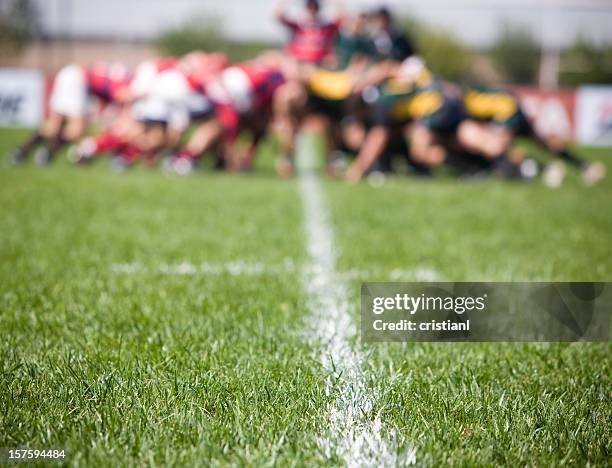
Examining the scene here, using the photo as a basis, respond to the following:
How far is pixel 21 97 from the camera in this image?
18828 mm

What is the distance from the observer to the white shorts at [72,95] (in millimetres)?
9117

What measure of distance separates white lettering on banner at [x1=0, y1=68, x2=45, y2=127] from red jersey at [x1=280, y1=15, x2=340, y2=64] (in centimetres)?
1187

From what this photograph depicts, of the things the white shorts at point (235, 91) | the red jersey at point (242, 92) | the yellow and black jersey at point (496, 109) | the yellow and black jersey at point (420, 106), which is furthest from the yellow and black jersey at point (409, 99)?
the white shorts at point (235, 91)

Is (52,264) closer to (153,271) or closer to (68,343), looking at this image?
(153,271)

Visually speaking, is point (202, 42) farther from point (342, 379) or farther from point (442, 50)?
point (342, 379)

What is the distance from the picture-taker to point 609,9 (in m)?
22.7

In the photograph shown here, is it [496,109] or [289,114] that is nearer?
[289,114]

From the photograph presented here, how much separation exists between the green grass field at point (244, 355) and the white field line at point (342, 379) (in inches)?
1.1

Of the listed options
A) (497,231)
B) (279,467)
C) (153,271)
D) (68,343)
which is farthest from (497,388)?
(497,231)

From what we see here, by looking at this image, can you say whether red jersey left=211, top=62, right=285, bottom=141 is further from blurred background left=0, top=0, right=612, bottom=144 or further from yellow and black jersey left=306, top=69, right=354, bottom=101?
blurred background left=0, top=0, right=612, bottom=144

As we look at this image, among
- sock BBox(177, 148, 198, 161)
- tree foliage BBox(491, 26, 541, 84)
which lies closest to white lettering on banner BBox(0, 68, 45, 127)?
sock BBox(177, 148, 198, 161)

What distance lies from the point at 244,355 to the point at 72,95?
7.99 meters

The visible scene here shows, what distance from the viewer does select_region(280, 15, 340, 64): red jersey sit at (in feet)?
29.7

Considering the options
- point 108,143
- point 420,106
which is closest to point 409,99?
point 420,106
